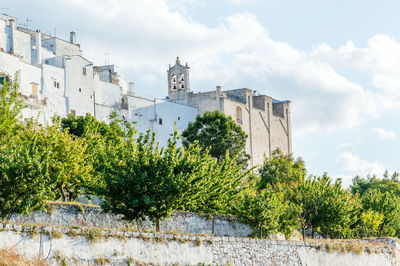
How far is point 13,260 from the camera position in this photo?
54.9 ft

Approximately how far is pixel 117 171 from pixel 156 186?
180cm

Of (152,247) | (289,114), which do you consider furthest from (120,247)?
(289,114)

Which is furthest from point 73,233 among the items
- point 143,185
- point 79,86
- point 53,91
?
point 79,86

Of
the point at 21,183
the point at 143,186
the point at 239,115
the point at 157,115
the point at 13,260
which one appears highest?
the point at 239,115

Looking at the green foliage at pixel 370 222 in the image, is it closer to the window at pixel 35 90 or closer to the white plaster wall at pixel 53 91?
the white plaster wall at pixel 53 91

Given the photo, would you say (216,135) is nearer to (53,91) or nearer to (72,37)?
(53,91)

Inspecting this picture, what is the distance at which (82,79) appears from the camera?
6438cm

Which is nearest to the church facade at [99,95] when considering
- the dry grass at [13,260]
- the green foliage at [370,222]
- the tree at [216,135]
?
the tree at [216,135]

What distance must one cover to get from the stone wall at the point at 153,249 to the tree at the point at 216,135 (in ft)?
116

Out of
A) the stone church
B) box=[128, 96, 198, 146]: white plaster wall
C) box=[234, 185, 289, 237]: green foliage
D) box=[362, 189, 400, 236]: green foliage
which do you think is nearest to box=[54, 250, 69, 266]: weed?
box=[234, 185, 289, 237]: green foliage

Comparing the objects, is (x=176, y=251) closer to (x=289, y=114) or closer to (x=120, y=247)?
(x=120, y=247)

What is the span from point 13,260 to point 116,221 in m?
12.0

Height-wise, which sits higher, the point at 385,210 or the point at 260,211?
the point at 260,211

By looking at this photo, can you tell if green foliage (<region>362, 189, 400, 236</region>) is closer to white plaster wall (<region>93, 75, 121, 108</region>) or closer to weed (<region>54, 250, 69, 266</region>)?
white plaster wall (<region>93, 75, 121, 108</region>)
